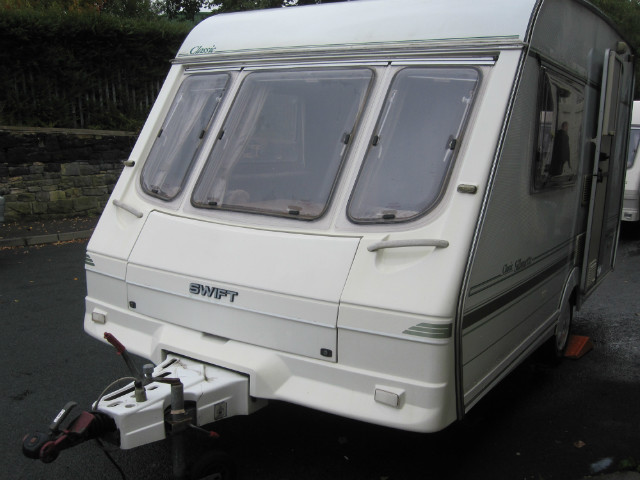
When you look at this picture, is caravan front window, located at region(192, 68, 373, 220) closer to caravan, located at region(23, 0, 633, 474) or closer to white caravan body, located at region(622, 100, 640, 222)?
caravan, located at region(23, 0, 633, 474)

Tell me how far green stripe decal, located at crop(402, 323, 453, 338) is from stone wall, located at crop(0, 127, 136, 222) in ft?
31.8

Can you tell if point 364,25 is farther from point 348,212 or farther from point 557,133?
point 557,133

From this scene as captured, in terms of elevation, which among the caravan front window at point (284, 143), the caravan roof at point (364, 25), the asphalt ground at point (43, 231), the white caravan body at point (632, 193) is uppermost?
the caravan roof at point (364, 25)

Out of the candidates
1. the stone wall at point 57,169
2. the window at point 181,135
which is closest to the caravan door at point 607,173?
the window at point 181,135

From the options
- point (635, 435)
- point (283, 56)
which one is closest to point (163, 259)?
point (283, 56)

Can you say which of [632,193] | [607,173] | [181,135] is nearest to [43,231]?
[181,135]

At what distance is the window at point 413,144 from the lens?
3293 mm

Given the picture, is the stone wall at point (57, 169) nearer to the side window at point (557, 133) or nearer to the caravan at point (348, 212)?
the caravan at point (348, 212)

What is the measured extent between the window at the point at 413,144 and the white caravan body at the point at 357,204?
0.04 feet

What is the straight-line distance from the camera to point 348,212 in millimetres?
3391

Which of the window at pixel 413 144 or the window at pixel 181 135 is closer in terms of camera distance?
the window at pixel 413 144

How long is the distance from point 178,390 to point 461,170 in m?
1.70

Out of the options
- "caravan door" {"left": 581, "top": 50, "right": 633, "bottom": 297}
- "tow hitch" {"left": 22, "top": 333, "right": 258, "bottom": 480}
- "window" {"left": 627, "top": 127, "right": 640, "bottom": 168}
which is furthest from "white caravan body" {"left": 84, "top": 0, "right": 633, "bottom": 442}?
"window" {"left": 627, "top": 127, "right": 640, "bottom": 168}

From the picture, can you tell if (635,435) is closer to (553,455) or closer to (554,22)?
(553,455)
